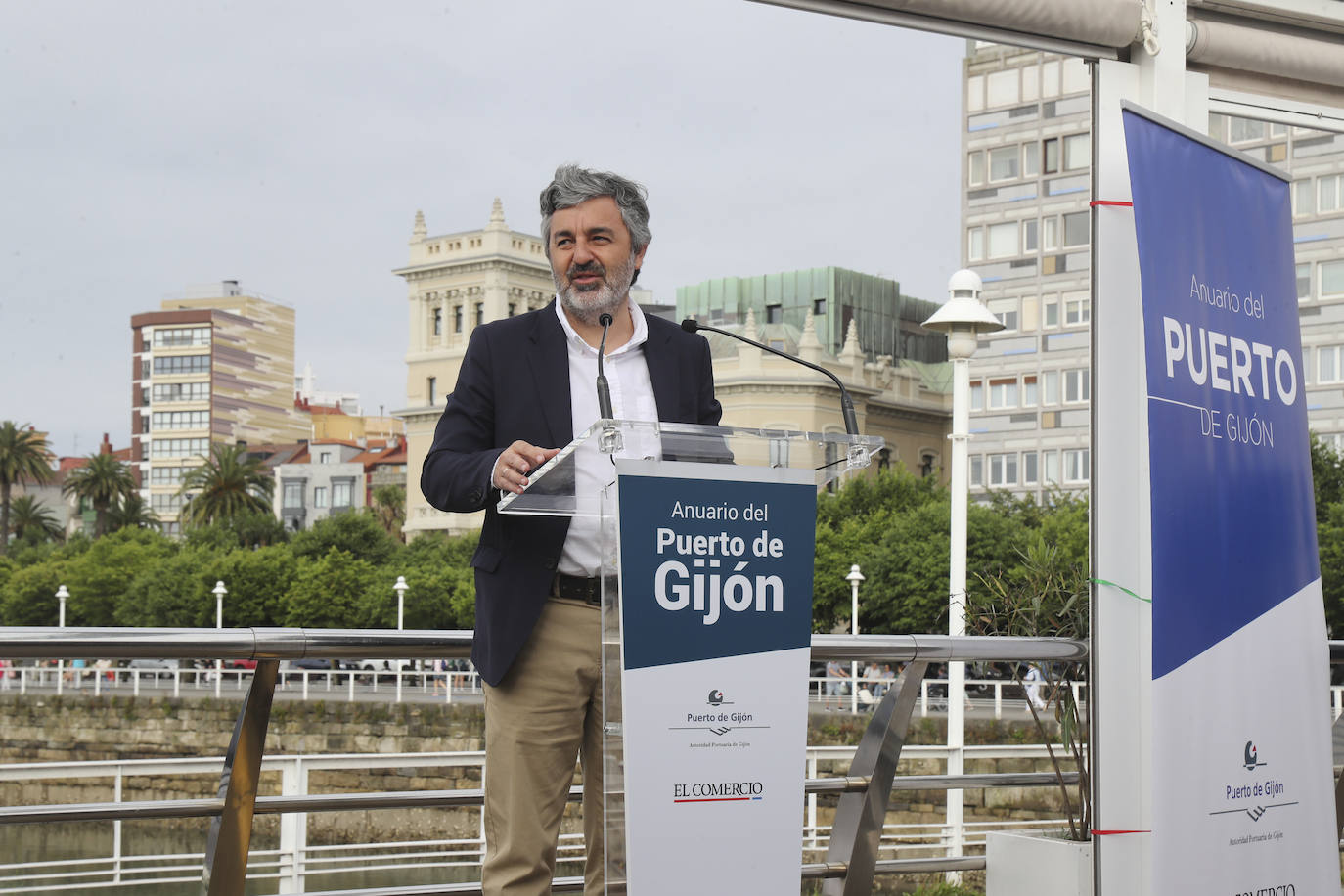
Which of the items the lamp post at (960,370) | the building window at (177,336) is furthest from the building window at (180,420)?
the lamp post at (960,370)

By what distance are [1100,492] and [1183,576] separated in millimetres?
242

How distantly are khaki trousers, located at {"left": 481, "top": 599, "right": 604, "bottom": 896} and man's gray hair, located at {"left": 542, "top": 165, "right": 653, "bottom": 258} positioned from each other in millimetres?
643

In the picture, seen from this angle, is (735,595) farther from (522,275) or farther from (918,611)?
(522,275)

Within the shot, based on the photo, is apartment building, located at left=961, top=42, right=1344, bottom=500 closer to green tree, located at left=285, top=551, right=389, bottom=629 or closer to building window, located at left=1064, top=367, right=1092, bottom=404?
building window, located at left=1064, top=367, right=1092, bottom=404

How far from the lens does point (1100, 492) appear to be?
Answer: 135 inches

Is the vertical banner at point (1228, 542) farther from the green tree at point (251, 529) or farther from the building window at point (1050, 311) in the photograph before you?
the green tree at point (251, 529)

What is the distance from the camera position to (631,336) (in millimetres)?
2783

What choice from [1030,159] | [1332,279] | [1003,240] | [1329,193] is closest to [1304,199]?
[1329,193]

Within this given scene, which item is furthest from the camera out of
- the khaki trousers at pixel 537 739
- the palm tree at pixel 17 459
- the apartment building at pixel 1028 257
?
the palm tree at pixel 17 459

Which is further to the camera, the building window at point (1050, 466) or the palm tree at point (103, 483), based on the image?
the palm tree at point (103, 483)

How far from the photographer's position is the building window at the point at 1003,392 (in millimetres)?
51625

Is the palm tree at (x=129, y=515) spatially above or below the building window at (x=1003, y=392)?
below

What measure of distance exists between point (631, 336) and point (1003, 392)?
50.3 metres

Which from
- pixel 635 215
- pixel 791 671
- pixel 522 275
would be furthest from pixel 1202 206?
pixel 522 275
